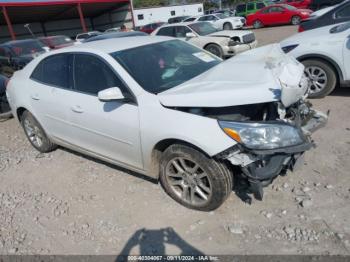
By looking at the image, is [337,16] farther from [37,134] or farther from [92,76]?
[37,134]

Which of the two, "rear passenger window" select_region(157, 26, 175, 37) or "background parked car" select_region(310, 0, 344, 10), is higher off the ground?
"rear passenger window" select_region(157, 26, 175, 37)

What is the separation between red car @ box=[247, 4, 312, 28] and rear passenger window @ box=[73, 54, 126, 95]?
1909 centimetres

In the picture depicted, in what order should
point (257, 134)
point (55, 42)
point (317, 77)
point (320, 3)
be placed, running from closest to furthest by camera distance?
point (257, 134), point (317, 77), point (55, 42), point (320, 3)

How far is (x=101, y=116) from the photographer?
10.7 feet

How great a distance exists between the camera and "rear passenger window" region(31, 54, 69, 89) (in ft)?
12.3

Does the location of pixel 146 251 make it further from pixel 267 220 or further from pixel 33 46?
pixel 33 46

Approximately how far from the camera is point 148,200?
3.34 m

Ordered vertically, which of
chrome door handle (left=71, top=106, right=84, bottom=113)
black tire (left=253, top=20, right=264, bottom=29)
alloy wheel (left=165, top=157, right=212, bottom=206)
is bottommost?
black tire (left=253, top=20, right=264, bottom=29)

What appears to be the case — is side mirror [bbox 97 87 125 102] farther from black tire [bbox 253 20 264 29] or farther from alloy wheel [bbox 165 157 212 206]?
black tire [bbox 253 20 264 29]

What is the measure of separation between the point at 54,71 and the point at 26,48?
31.2 ft

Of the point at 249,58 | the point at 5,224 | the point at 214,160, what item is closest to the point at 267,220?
the point at 214,160

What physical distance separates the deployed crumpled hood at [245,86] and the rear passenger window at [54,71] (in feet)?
5.04

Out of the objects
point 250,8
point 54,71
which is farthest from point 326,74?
point 250,8

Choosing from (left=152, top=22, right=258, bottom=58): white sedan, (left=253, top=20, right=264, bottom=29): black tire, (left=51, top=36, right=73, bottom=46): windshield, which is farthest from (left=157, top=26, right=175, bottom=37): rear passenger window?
(left=253, top=20, right=264, bottom=29): black tire
